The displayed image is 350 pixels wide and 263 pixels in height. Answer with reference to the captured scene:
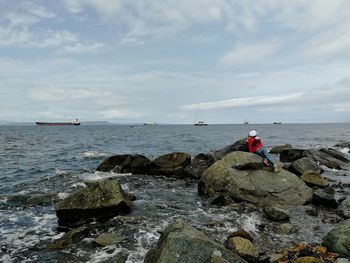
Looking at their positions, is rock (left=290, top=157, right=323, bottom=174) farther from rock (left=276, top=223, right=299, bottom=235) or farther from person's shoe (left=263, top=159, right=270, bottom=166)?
rock (left=276, top=223, right=299, bottom=235)

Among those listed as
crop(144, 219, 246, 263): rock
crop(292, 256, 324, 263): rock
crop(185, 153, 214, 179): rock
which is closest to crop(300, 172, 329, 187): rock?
crop(185, 153, 214, 179): rock

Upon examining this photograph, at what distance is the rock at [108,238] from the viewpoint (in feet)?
35.1

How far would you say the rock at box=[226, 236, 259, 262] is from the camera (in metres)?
9.03

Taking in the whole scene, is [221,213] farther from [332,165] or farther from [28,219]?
[332,165]

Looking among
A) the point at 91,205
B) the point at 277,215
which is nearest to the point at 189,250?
the point at 91,205

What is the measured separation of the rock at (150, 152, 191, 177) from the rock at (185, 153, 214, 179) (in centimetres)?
56

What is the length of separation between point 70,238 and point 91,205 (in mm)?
1951

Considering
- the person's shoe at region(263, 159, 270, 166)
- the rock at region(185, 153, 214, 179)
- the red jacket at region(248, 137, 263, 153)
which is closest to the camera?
the person's shoe at region(263, 159, 270, 166)

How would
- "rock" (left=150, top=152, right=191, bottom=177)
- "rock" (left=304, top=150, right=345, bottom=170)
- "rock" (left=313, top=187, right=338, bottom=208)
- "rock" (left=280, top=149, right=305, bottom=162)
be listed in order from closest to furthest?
"rock" (left=313, top=187, right=338, bottom=208)
"rock" (left=150, top=152, right=191, bottom=177)
"rock" (left=304, top=150, right=345, bottom=170)
"rock" (left=280, top=149, right=305, bottom=162)

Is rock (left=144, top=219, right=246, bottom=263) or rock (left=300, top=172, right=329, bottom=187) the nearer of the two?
rock (left=144, top=219, right=246, bottom=263)

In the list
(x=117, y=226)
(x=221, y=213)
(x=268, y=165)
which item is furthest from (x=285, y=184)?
(x=117, y=226)

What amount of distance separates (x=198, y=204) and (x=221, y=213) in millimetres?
1881

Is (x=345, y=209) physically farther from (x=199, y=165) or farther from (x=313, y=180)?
(x=199, y=165)

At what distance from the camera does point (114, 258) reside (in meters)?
9.71
